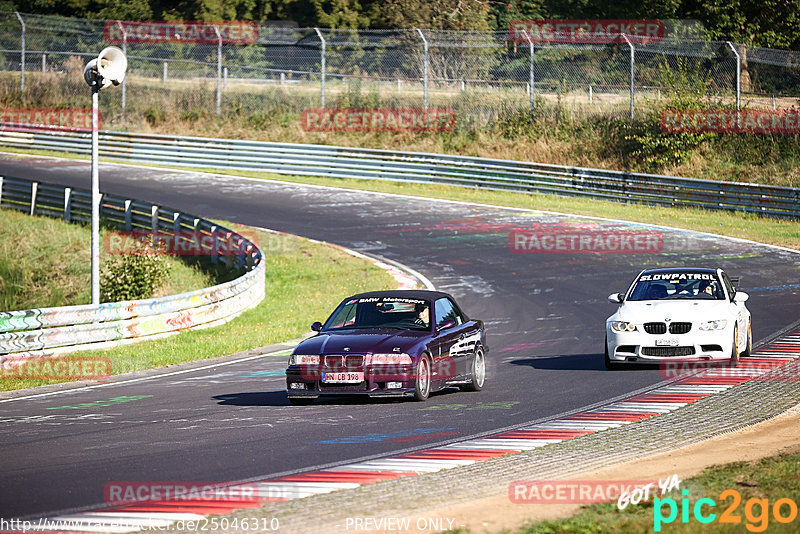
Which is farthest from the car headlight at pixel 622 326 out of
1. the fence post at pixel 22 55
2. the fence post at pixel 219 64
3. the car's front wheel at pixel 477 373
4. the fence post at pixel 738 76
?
the fence post at pixel 22 55

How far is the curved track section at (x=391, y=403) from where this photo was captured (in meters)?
8.93

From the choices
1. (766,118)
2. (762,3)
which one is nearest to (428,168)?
(766,118)

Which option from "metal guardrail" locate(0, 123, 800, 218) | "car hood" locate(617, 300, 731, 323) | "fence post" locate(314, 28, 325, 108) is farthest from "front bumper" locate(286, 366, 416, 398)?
"fence post" locate(314, 28, 325, 108)

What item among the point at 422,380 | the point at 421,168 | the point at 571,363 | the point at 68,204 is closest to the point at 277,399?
the point at 422,380

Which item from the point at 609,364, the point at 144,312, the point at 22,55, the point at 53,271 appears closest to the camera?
the point at 609,364

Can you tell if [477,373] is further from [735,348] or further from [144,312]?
[144,312]

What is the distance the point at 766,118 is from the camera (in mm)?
38719

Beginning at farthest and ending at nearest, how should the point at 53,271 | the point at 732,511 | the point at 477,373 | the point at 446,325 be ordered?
the point at 53,271, the point at 477,373, the point at 446,325, the point at 732,511

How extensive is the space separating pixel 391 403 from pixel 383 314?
1.34 metres

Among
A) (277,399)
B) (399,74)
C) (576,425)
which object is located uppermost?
(399,74)

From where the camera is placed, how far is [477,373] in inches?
532

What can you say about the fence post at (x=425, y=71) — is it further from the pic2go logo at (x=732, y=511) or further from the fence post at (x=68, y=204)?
the pic2go logo at (x=732, y=511)

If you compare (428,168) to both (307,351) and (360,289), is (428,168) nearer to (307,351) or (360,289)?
(360,289)

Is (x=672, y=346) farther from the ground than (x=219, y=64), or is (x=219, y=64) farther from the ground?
(x=219, y=64)
